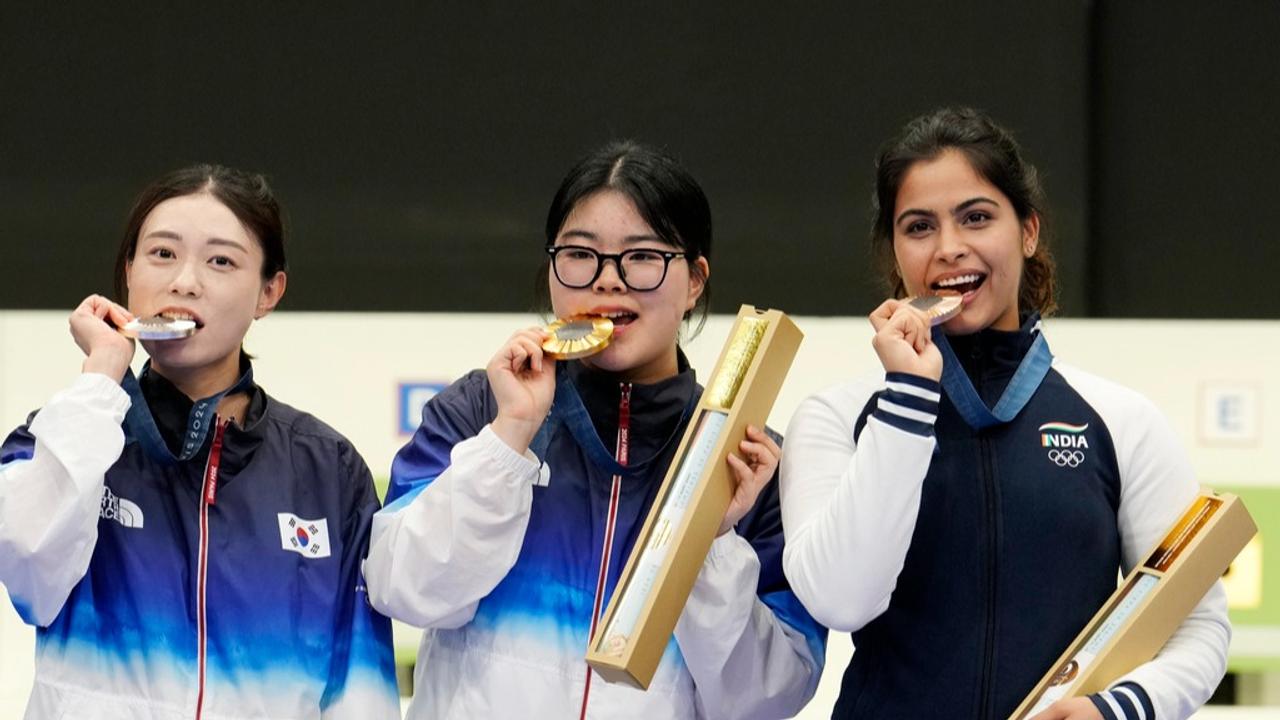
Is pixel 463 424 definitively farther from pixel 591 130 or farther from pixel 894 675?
pixel 591 130

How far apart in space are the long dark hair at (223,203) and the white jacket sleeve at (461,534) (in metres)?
0.49

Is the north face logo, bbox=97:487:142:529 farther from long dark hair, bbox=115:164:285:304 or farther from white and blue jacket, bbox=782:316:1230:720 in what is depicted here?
white and blue jacket, bbox=782:316:1230:720

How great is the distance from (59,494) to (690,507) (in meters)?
0.81

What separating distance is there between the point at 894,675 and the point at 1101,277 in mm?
2354

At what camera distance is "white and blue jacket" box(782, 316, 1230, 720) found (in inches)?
76.5

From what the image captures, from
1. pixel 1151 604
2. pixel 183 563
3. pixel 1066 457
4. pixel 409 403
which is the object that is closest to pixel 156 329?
pixel 183 563

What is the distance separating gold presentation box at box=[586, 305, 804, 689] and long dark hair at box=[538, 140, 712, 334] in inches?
10.1

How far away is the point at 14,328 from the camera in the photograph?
12.9ft

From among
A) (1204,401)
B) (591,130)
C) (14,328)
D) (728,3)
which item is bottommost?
(1204,401)

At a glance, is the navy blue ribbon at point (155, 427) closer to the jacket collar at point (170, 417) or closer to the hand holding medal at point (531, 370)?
the jacket collar at point (170, 417)

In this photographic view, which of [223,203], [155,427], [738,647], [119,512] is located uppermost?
[223,203]

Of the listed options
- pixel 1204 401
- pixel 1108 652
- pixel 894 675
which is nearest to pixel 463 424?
pixel 894 675

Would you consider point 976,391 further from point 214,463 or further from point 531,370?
point 214,463

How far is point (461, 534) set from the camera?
209 centimetres
